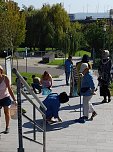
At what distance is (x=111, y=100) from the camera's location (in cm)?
1461

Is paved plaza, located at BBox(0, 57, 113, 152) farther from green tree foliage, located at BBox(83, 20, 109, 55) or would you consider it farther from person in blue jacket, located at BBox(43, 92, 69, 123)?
green tree foliage, located at BBox(83, 20, 109, 55)

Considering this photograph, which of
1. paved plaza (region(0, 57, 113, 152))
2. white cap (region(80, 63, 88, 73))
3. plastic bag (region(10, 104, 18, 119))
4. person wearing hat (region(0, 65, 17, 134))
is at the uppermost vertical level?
white cap (region(80, 63, 88, 73))

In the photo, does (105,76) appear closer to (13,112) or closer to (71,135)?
(71,135)

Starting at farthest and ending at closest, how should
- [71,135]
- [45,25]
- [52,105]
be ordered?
[45,25], [52,105], [71,135]

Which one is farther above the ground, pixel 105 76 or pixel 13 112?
pixel 105 76

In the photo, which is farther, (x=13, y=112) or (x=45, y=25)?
(x=45, y=25)

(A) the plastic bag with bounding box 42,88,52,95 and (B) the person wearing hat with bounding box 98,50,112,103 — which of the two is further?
(A) the plastic bag with bounding box 42,88,52,95

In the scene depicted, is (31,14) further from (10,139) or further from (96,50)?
(10,139)

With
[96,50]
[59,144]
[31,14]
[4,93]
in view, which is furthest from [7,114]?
[31,14]

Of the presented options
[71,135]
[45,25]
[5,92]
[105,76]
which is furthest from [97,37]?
[5,92]

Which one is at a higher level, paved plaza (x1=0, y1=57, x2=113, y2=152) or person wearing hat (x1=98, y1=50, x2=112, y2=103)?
person wearing hat (x1=98, y1=50, x2=112, y2=103)

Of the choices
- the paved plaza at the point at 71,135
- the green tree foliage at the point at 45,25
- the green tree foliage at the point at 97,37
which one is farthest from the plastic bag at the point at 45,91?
the green tree foliage at the point at 45,25

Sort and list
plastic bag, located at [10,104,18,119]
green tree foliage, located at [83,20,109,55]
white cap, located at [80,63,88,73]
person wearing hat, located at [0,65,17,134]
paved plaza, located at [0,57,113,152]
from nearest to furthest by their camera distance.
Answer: paved plaza, located at [0,57,113,152]
person wearing hat, located at [0,65,17,134]
plastic bag, located at [10,104,18,119]
white cap, located at [80,63,88,73]
green tree foliage, located at [83,20,109,55]

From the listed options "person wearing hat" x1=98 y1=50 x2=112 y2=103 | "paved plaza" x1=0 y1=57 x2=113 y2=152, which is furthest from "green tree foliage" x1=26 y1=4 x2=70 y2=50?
"paved plaza" x1=0 y1=57 x2=113 y2=152
